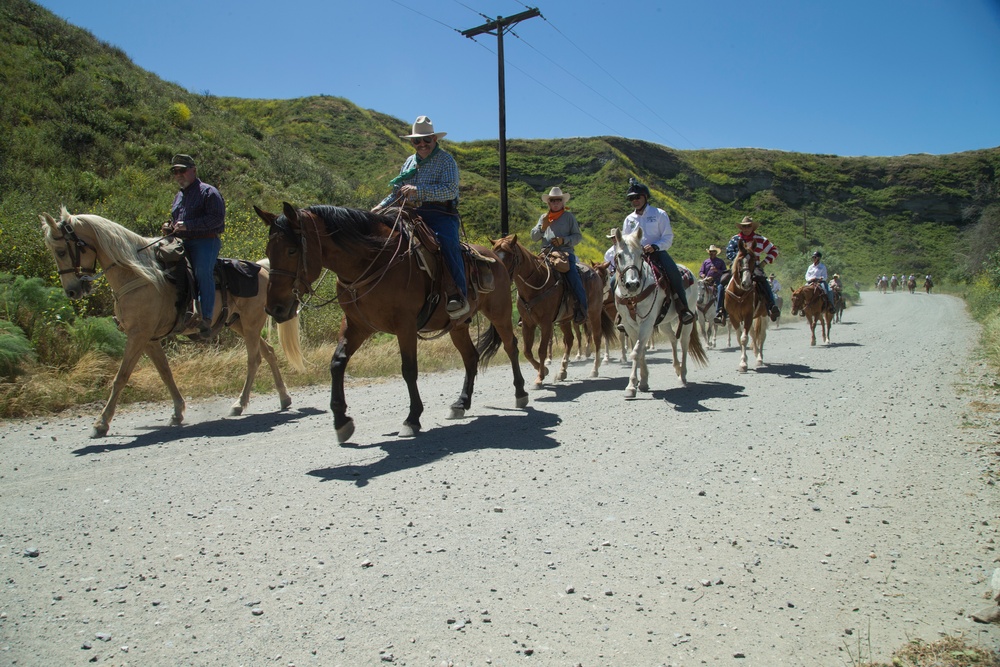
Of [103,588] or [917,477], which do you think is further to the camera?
[917,477]

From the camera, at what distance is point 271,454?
6.32 m

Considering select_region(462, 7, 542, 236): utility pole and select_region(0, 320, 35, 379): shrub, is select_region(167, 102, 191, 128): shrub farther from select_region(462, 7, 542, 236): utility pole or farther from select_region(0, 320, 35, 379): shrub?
select_region(0, 320, 35, 379): shrub

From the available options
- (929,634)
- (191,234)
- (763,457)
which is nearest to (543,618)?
(929,634)

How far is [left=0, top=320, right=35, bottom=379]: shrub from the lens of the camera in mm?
8414

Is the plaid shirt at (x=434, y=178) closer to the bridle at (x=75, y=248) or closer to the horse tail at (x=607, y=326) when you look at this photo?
the bridle at (x=75, y=248)

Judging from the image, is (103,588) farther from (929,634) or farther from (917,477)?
(917,477)

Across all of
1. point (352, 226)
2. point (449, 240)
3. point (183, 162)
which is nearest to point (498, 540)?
point (352, 226)

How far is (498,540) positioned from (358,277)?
3612 millimetres

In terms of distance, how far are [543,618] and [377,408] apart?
5890 mm

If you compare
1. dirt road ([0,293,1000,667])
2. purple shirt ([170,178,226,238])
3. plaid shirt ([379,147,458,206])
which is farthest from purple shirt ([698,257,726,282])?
purple shirt ([170,178,226,238])

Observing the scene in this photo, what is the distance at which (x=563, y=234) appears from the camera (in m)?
11.5

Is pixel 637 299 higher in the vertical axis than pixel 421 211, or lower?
lower

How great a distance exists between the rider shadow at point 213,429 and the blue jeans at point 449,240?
270cm

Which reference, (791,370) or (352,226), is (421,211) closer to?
(352,226)
